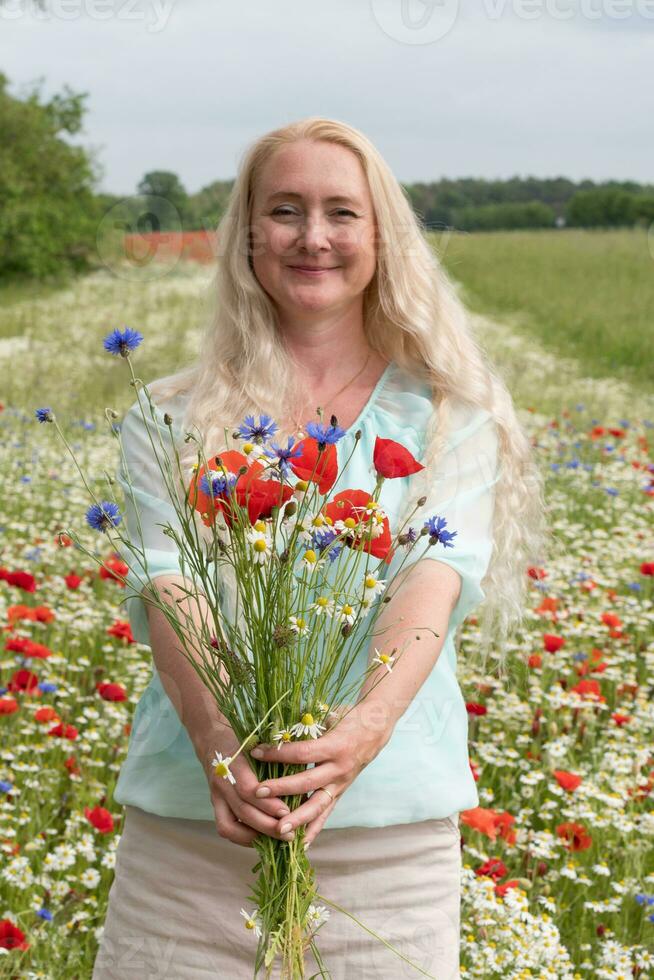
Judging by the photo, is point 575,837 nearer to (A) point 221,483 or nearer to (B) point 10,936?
(B) point 10,936

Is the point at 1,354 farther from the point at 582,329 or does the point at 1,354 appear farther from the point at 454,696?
the point at 454,696

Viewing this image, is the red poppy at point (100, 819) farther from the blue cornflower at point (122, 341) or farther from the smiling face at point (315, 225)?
the blue cornflower at point (122, 341)

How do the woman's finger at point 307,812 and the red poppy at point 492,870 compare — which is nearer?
the woman's finger at point 307,812

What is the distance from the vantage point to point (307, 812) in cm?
160

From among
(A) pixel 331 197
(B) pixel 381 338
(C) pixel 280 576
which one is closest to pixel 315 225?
(A) pixel 331 197

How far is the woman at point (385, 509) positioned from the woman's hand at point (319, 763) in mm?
11

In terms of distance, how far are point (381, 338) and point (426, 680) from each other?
0.70 meters

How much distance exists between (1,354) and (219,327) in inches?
328

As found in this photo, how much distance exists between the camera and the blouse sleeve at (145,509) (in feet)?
6.73

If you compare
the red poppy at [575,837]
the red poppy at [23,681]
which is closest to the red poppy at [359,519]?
the red poppy at [575,837]

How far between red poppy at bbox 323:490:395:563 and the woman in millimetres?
299

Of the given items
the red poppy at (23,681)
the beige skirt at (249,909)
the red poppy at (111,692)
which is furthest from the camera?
the red poppy at (23,681)

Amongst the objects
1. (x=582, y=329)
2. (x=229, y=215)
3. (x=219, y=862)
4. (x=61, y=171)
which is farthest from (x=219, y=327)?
(x=61, y=171)

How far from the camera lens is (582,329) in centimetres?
1413
